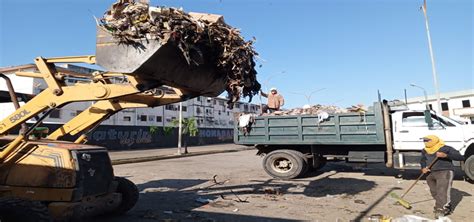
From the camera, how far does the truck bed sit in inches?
358

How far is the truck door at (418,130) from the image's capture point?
29.6ft

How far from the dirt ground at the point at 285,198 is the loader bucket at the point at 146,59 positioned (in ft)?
8.45

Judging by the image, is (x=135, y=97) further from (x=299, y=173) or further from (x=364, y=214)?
(x=299, y=173)

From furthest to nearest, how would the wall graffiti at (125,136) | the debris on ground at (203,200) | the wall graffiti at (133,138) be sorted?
1. the wall graffiti at (133,138)
2. the wall graffiti at (125,136)
3. the debris on ground at (203,200)

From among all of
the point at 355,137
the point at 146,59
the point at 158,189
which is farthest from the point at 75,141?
the point at 355,137

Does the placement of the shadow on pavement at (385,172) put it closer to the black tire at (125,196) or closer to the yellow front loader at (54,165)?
the black tire at (125,196)

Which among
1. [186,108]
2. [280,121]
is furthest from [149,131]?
[280,121]

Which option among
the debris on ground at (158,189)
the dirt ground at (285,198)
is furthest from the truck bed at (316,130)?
the debris on ground at (158,189)

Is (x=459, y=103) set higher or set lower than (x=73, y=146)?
higher

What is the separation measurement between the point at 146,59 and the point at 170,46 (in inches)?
13.7

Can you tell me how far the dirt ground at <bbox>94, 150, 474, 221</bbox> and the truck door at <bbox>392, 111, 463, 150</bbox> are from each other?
1.07 metres

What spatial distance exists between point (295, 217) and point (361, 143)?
14.3ft

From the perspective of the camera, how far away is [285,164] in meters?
10.6

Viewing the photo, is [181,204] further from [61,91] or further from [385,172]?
[385,172]
